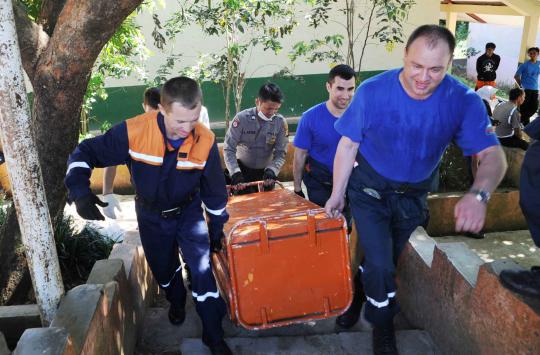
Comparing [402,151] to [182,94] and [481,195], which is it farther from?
[182,94]

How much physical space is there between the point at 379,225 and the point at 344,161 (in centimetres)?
43

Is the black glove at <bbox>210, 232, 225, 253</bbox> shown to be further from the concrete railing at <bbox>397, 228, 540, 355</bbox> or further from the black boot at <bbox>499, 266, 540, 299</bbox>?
the black boot at <bbox>499, 266, 540, 299</bbox>

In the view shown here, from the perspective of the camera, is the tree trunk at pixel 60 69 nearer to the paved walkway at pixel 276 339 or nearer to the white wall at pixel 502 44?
the paved walkway at pixel 276 339

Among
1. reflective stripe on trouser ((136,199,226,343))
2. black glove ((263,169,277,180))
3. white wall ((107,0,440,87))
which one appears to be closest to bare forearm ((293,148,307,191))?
black glove ((263,169,277,180))

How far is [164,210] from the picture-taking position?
3076 mm

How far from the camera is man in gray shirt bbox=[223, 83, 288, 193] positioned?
183 inches

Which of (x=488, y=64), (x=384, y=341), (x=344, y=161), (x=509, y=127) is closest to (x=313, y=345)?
(x=384, y=341)

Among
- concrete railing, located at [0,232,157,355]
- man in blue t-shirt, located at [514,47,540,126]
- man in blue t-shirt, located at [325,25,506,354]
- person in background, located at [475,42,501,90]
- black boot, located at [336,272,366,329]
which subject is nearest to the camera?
concrete railing, located at [0,232,157,355]

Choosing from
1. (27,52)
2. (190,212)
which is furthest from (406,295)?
(27,52)

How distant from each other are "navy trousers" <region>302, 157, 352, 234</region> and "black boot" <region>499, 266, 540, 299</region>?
1667 millimetres

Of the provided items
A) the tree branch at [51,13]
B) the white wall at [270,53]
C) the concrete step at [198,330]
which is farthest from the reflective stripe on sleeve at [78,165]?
the white wall at [270,53]

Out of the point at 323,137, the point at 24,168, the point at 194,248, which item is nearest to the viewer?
the point at 24,168

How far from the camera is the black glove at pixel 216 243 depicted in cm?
332

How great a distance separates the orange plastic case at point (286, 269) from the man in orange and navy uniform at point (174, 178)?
173mm
